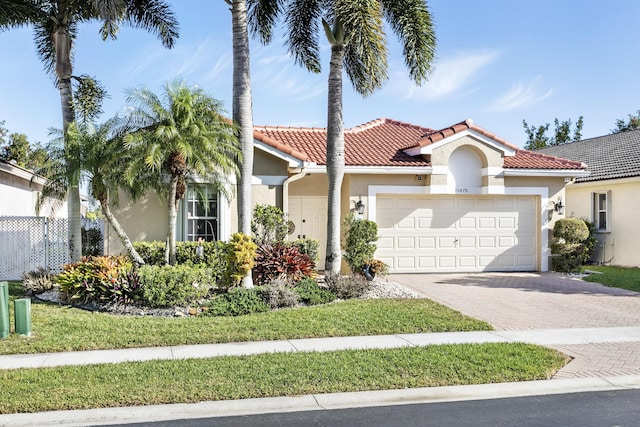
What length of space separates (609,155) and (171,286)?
19203 mm

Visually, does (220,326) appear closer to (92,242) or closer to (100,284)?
(100,284)

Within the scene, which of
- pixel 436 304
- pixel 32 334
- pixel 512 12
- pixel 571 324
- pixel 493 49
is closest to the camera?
pixel 32 334

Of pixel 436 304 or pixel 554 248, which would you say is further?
pixel 554 248

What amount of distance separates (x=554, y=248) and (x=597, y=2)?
339 inches

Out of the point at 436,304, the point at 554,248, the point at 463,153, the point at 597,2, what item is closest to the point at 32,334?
the point at 436,304

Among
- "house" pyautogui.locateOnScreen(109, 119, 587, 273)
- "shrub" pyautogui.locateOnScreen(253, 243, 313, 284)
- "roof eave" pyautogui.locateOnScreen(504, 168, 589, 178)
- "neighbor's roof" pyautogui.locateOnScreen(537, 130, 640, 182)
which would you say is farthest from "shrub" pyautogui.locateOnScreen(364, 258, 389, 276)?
"neighbor's roof" pyautogui.locateOnScreen(537, 130, 640, 182)

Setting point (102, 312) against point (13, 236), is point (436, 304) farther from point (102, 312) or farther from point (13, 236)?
point (13, 236)

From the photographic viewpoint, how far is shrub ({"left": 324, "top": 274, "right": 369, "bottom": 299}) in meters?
12.6

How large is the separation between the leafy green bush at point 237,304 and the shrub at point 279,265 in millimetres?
1397

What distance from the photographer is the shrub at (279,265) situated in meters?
13.1

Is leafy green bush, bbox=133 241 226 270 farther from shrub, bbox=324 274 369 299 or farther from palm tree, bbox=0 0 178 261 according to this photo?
shrub, bbox=324 274 369 299

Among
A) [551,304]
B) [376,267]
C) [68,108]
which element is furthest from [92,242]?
[551,304]

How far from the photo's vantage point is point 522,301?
12.7 meters

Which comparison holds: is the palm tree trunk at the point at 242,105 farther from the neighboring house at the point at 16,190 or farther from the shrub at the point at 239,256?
the neighboring house at the point at 16,190
